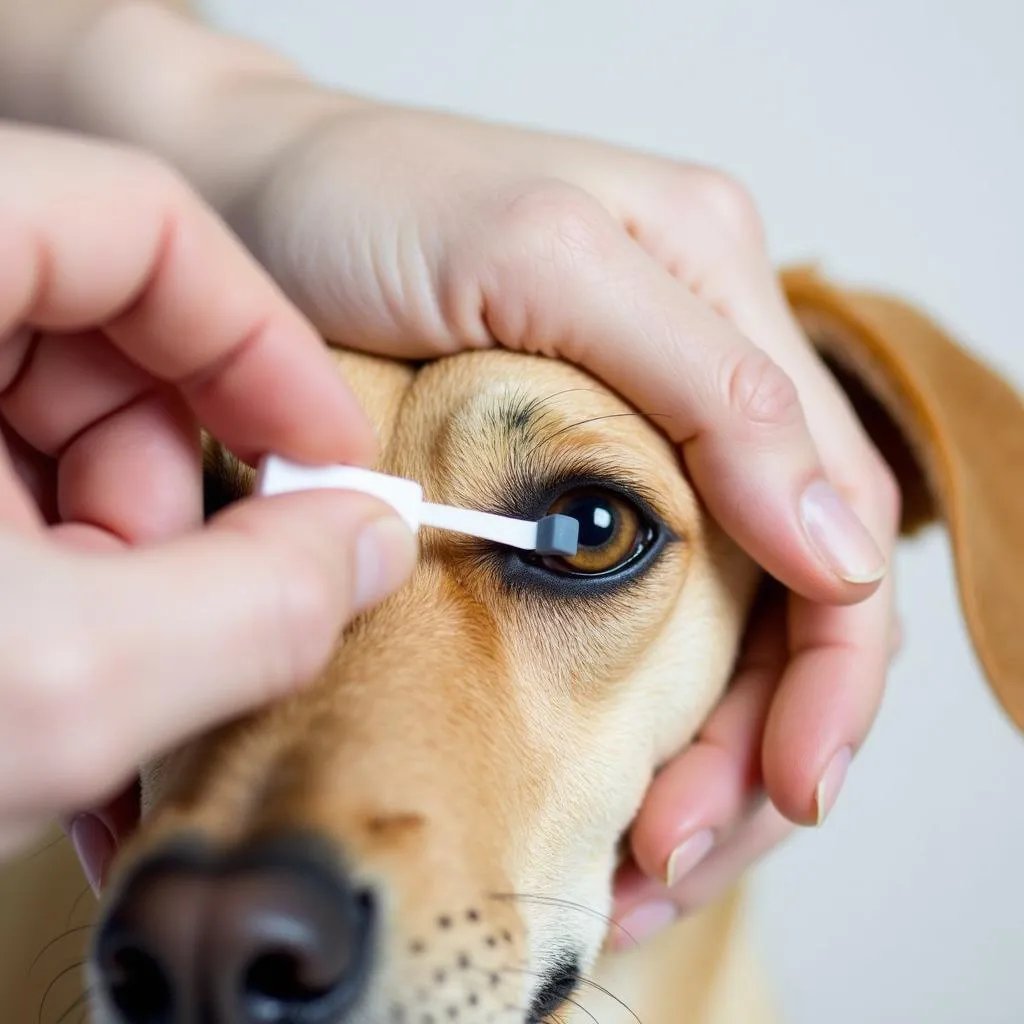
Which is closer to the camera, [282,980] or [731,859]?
[282,980]

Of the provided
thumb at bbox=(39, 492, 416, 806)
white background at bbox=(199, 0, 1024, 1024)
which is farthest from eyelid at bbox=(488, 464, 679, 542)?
white background at bbox=(199, 0, 1024, 1024)

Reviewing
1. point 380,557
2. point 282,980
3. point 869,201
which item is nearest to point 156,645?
point 380,557

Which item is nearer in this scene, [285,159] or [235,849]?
[235,849]

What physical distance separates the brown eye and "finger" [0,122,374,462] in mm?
345

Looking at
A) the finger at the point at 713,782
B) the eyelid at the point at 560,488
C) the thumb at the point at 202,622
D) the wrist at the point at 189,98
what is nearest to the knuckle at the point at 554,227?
the eyelid at the point at 560,488

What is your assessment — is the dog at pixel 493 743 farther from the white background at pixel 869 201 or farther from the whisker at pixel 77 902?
the white background at pixel 869 201

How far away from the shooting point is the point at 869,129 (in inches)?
118

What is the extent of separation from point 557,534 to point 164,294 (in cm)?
57

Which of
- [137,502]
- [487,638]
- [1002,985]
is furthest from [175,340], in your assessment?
[1002,985]

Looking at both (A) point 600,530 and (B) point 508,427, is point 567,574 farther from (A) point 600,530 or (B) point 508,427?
(B) point 508,427

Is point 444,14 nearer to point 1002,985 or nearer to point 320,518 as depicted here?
point 320,518

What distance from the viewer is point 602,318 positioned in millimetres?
1283

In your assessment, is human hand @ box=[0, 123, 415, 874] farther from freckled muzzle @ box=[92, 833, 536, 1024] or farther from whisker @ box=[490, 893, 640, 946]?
whisker @ box=[490, 893, 640, 946]

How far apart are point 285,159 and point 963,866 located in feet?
9.04
